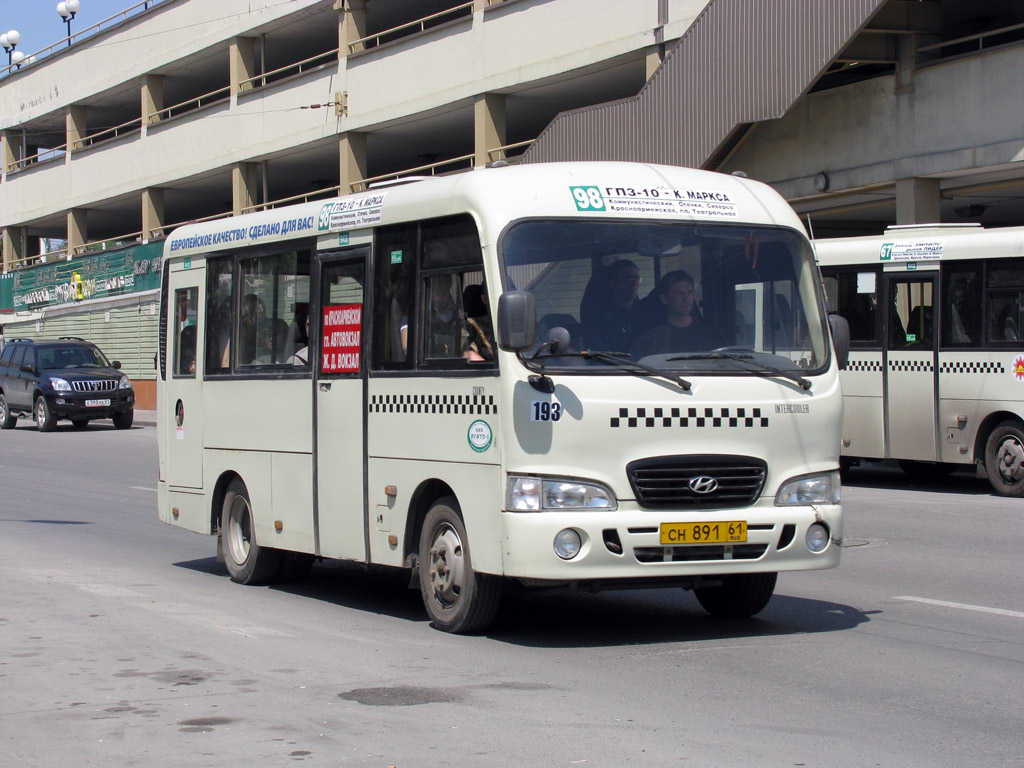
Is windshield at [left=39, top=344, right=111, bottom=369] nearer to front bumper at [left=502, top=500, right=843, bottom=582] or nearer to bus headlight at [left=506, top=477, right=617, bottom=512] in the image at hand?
bus headlight at [left=506, top=477, right=617, bottom=512]

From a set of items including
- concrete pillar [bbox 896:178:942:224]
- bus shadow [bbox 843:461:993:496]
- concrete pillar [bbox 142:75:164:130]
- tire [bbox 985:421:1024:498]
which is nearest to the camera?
tire [bbox 985:421:1024:498]

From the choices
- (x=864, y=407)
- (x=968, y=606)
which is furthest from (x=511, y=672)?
(x=864, y=407)

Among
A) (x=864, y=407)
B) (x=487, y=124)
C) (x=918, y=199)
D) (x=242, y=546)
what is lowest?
(x=242, y=546)

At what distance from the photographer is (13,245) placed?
201 ft

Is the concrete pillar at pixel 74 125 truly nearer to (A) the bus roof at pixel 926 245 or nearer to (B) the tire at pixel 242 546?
(A) the bus roof at pixel 926 245

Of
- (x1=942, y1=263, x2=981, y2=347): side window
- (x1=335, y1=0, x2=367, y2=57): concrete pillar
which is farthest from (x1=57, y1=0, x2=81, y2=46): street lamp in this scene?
(x1=942, y1=263, x2=981, y2=347): side window

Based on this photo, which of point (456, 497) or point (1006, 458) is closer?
point (456, 497)

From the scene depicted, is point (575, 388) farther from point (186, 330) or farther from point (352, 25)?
point (352, 25)

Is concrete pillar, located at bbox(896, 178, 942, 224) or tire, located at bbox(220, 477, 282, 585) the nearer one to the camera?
tire, located at bbox(220, 477, 282, 585)

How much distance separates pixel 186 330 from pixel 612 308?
194 inches

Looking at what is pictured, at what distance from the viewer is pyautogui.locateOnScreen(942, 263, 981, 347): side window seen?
17484 mm

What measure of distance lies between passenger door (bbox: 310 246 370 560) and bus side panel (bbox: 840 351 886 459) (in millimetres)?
10368

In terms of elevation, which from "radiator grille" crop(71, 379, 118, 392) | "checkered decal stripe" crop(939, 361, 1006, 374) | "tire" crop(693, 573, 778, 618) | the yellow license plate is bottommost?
"tire" crop(693, 573, 778, 618)

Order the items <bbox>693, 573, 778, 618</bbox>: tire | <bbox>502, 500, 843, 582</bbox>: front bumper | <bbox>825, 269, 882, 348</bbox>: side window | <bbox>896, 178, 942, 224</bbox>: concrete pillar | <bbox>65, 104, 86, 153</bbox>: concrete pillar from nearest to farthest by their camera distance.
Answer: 1. <bbox>502, 500, 843, 582</bbox>: front bumper
2. <bbox>693, 573, 778, 618</bbox>: tire
3. <bbox>825, 269, 882, 348</bbox>: side window
4. <bbox>896, 178, 942, 224</bbox>: concrete pillar
5. <bbox>65, 104, 86, 153</bbox>: concrete pillar
